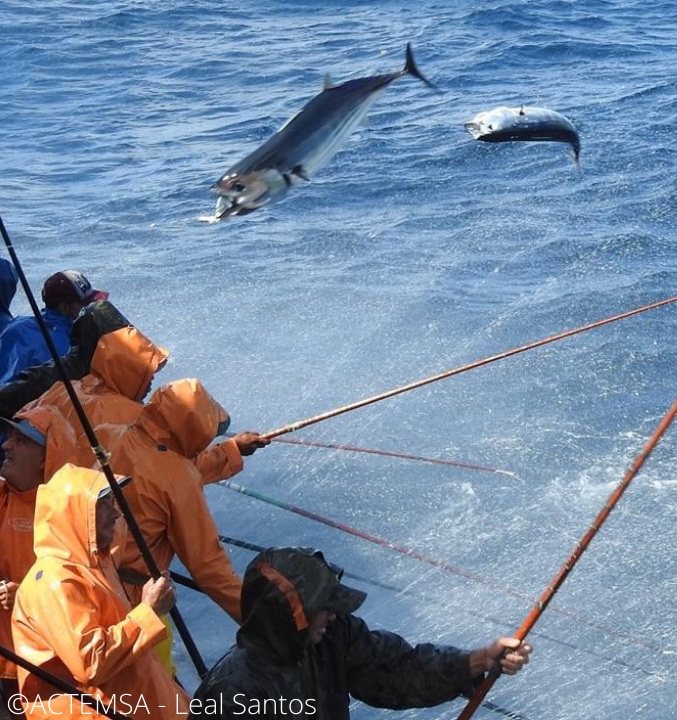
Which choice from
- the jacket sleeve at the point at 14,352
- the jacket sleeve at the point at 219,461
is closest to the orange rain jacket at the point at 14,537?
the jacket sleeve at the point at 219,461

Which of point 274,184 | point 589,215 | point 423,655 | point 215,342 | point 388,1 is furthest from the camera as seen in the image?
point 388,1

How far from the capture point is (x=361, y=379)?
6875 mm

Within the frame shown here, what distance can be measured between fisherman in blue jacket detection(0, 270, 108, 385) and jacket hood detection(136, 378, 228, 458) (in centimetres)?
129

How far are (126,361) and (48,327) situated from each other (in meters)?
1.01

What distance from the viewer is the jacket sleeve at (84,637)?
268 cm

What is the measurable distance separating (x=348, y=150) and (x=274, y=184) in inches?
323

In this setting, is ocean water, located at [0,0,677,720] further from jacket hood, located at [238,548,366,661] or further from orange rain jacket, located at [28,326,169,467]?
jacket hood, located at [238,548,366,661]

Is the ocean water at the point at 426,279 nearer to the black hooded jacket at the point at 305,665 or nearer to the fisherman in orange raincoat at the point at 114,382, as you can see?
the fisherman in orange raincoat at the point at 114,382

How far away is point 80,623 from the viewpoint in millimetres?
2703

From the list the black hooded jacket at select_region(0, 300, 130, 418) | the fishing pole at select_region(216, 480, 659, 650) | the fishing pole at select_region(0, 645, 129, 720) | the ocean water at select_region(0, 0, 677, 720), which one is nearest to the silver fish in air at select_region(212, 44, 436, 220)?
the fishing pole at select_region(0, 645, 129, 720)

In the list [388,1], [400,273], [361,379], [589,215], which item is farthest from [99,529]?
[388,1]

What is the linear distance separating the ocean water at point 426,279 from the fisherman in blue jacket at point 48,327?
123 cm

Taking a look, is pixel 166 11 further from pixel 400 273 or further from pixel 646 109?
pixel 400 273

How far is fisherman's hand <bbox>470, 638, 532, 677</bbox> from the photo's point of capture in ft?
8.70
